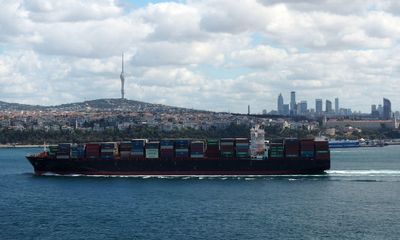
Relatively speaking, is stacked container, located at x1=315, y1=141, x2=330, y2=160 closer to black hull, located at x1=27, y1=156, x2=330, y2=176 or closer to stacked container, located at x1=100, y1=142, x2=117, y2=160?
black hull, located at x1=27, y1=156, x2=330, y2=176

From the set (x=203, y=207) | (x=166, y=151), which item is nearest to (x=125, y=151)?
(x=166, y=151)

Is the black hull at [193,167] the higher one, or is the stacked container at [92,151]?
the stacked container at [92,151]

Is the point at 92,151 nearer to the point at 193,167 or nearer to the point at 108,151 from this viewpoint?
the point at 108,151

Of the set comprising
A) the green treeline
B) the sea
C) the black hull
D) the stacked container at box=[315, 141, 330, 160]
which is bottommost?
the sea

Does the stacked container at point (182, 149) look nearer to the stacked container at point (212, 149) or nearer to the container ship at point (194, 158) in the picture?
the container ship at point (194, 158)

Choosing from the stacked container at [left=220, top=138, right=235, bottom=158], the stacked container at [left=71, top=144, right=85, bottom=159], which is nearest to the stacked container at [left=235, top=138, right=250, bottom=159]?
the stacked container at [left=220, top=138, right=235, bottom=158]

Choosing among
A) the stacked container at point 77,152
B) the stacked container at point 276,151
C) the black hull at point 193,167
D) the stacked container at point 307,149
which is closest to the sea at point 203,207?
the black hull at point 193,167
